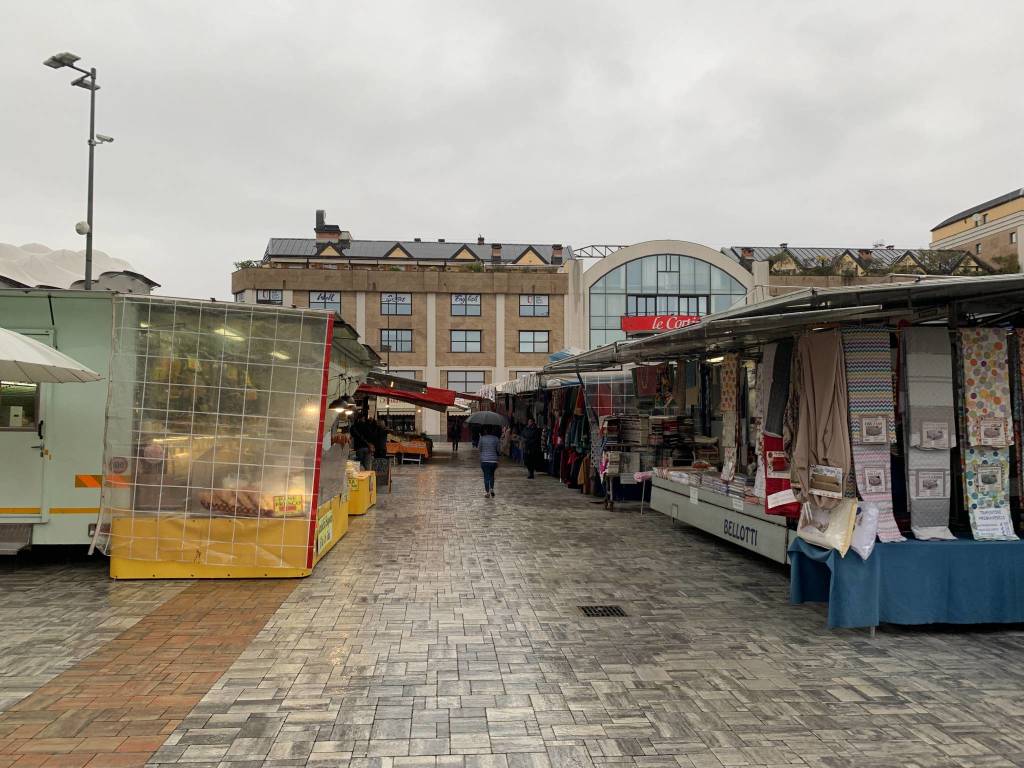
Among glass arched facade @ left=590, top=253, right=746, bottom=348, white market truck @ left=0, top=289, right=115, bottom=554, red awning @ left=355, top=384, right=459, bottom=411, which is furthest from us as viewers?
glass arched facade @ left=590, top=253, right=746, bottom=348

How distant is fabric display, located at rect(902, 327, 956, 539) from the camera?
6039 millimetres

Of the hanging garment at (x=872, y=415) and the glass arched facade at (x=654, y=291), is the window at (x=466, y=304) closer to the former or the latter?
→ the glass arched facade at (x=654, y=291)

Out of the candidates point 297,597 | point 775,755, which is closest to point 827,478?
point 775,755

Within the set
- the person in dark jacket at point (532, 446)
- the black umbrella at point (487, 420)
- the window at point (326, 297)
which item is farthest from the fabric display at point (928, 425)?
the window at point (326, 297)

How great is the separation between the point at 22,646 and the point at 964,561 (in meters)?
7.76

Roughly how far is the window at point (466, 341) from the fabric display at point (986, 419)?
36.9 m

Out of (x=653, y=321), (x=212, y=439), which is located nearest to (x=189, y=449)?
(x=212, y=439)

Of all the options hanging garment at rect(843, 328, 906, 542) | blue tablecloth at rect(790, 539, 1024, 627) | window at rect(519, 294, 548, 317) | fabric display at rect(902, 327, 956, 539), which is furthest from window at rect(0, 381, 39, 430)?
window at rect(519, 294, 548, 317)

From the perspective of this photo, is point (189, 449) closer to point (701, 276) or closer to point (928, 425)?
point (928, 425)

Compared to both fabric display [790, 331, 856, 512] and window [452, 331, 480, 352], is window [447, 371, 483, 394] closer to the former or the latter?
window [452, 331, 480, 352]

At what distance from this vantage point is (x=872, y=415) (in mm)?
5965

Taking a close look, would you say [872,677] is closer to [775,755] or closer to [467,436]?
[775,755]

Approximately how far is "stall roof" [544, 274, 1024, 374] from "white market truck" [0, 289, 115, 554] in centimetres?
665

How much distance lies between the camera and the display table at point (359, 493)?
11.8m
